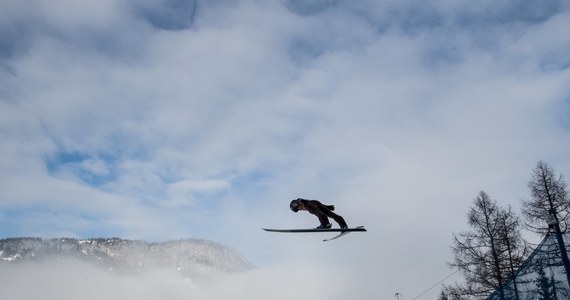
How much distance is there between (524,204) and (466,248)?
157 inches

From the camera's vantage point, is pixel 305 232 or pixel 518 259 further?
pixel 518 259

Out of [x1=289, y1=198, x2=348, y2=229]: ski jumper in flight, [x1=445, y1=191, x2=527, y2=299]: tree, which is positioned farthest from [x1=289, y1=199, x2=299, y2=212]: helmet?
[x1=445, y1=191, x2=527, y2=299]: tree

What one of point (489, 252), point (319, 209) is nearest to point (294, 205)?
point (319, 209)

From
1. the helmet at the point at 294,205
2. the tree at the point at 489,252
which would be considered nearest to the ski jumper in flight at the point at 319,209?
the helmet at the point at 294,205

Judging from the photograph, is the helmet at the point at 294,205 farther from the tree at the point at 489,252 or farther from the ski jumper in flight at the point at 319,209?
the tree at the point at 489,252

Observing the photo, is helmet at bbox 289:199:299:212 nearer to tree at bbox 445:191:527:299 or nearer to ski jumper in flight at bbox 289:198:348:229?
ski jumper in flight at bbox 289:198:348:229

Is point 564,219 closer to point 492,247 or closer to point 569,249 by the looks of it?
point 492,247

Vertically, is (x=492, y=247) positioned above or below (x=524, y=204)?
below

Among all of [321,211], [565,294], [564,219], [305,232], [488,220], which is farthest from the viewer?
[488,220]

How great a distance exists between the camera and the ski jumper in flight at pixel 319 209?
12.0 metres

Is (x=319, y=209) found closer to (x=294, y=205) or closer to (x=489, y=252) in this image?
(x=294, y=205)

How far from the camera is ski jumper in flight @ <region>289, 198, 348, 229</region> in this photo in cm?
1202

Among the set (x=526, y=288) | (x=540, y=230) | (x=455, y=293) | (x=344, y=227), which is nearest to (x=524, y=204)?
(x=540, y=230)

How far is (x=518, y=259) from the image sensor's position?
2059cm
